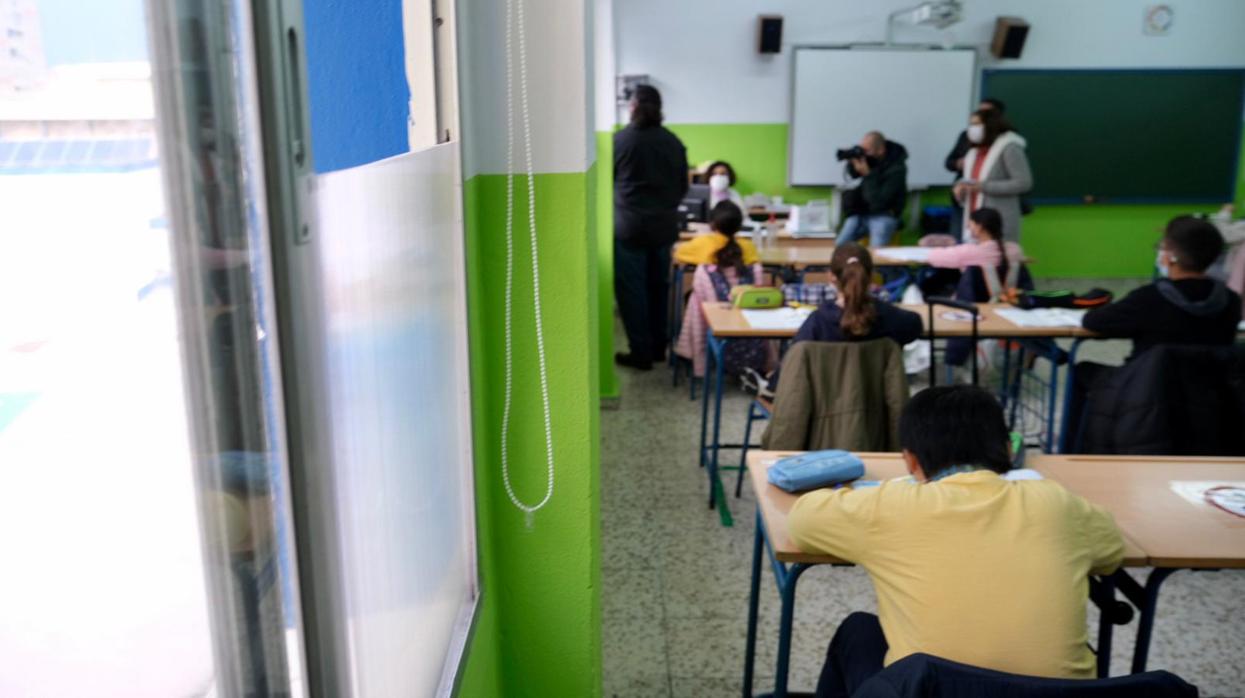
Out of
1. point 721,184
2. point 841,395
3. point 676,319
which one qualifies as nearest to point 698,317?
point 676,319

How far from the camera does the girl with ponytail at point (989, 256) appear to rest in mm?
5051

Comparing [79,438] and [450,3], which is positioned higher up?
[450,3]

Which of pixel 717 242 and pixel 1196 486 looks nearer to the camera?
pixel 1196 486

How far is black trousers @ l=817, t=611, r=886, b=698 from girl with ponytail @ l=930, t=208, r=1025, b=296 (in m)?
3.15

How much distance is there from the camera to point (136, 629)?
27.1 inches

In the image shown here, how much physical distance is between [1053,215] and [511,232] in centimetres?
795

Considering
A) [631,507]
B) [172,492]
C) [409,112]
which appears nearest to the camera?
[172,492]

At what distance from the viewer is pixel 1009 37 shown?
26.9 ft

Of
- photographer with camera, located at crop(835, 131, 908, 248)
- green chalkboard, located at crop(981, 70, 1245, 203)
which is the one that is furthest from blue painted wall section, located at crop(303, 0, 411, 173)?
green chalkboard, located at crop(981, 70, 1245, 203)

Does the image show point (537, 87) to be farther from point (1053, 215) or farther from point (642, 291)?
point (1053, 215)

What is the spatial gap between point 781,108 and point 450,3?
716 cm

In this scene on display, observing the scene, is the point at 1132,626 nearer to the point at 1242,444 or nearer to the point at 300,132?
the point at 1242,444

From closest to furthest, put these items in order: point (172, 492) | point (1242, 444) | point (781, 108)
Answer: point (172, 492) → point (1242, 444) → point (781, 108)

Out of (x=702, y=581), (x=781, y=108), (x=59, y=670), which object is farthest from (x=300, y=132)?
(x=781, y=108)
